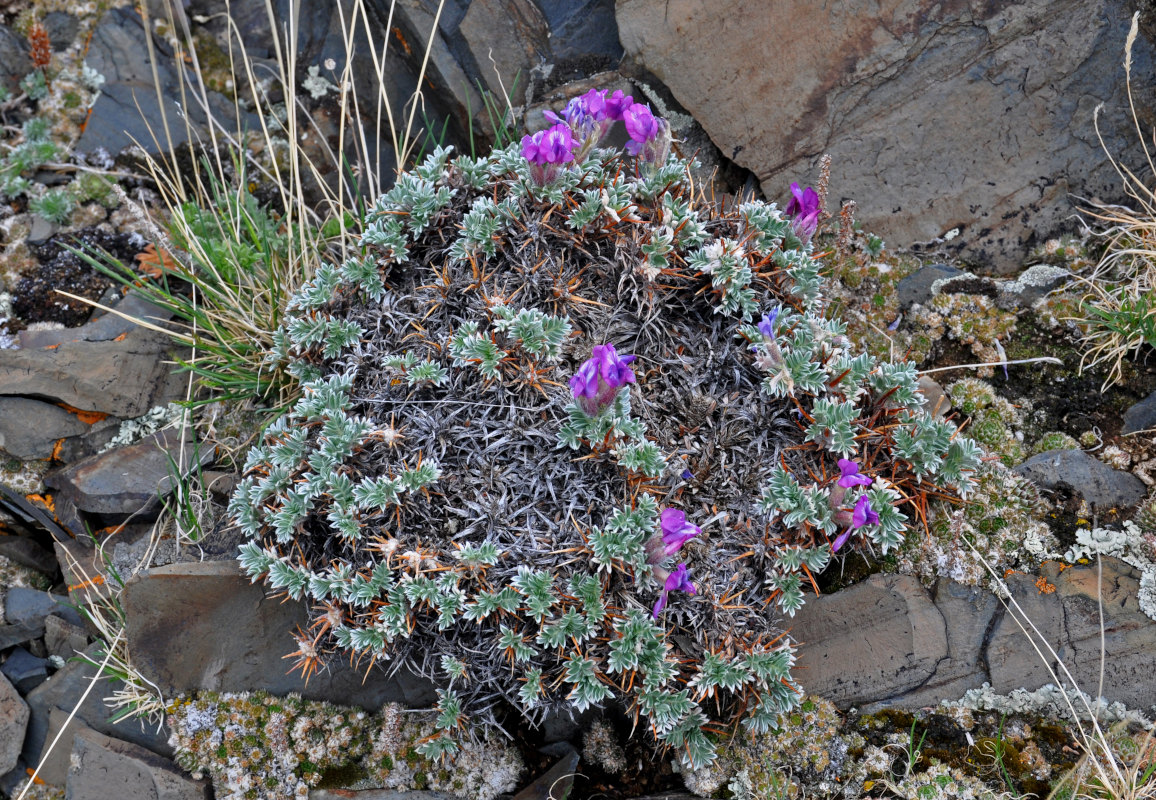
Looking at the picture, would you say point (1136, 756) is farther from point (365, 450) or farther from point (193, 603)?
point (193, 603)

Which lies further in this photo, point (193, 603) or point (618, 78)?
point (618, 78)

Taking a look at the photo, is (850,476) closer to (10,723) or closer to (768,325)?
(768,325)

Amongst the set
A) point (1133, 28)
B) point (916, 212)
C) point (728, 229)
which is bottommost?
point (916, 212)

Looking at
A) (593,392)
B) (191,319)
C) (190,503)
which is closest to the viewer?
(593,392)

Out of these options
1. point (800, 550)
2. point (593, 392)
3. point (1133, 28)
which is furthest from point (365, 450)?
point (1133, 28)

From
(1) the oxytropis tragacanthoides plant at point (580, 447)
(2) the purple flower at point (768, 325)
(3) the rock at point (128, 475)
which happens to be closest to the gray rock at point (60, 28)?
(3) the rock at point (128, 475)

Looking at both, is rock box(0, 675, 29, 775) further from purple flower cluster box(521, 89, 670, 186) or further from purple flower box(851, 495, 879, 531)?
purple flower box(851, 495, 879, 531)

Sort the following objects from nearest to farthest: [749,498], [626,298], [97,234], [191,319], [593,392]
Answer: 1. [593,392]
2. [749,498]
3. [626,298]
4. [191,319]
5. [97,234]

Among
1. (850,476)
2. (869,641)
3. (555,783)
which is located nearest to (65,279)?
(555,783)
